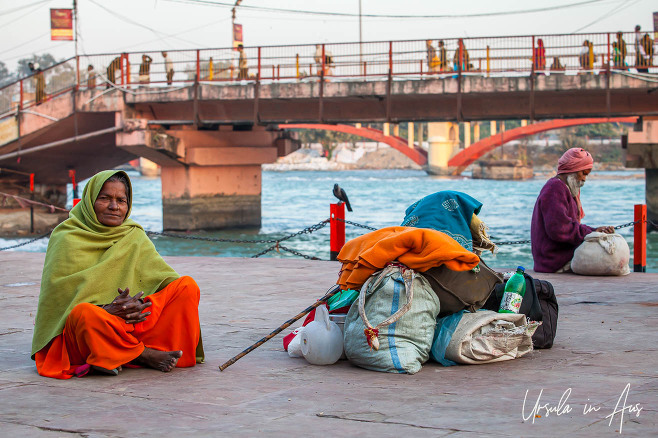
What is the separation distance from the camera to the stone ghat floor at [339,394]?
3408 millimetres

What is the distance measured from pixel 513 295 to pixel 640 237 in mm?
6220

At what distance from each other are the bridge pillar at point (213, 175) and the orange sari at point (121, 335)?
22.0 metres

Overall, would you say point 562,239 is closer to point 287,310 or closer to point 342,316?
point 287,310

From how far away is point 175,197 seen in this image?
28375 mm

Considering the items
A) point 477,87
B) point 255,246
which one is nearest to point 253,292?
point 477,87

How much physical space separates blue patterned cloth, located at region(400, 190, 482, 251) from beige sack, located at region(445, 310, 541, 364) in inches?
21.2

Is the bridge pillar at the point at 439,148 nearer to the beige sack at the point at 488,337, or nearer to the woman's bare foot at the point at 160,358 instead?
the beige sack at the point at 488,337

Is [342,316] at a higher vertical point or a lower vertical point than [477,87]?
lower

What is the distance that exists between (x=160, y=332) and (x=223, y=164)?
23924 mm

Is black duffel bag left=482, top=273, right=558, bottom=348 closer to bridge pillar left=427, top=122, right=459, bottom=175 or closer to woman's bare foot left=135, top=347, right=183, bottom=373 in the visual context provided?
woman's bare foot left=135, top=347, right=183, bottom=373

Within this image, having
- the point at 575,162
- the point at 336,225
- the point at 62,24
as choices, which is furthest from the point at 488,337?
the point at 62,24

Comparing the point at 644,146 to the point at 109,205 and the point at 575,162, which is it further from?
the point at 109,205

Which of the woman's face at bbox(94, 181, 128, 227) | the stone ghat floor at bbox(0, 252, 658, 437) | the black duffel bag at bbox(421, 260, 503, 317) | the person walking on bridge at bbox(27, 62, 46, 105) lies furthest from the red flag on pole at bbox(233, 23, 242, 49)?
the black duffel bag at bbox(421, 260, 503, 317)

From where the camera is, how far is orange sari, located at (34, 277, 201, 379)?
430cm
